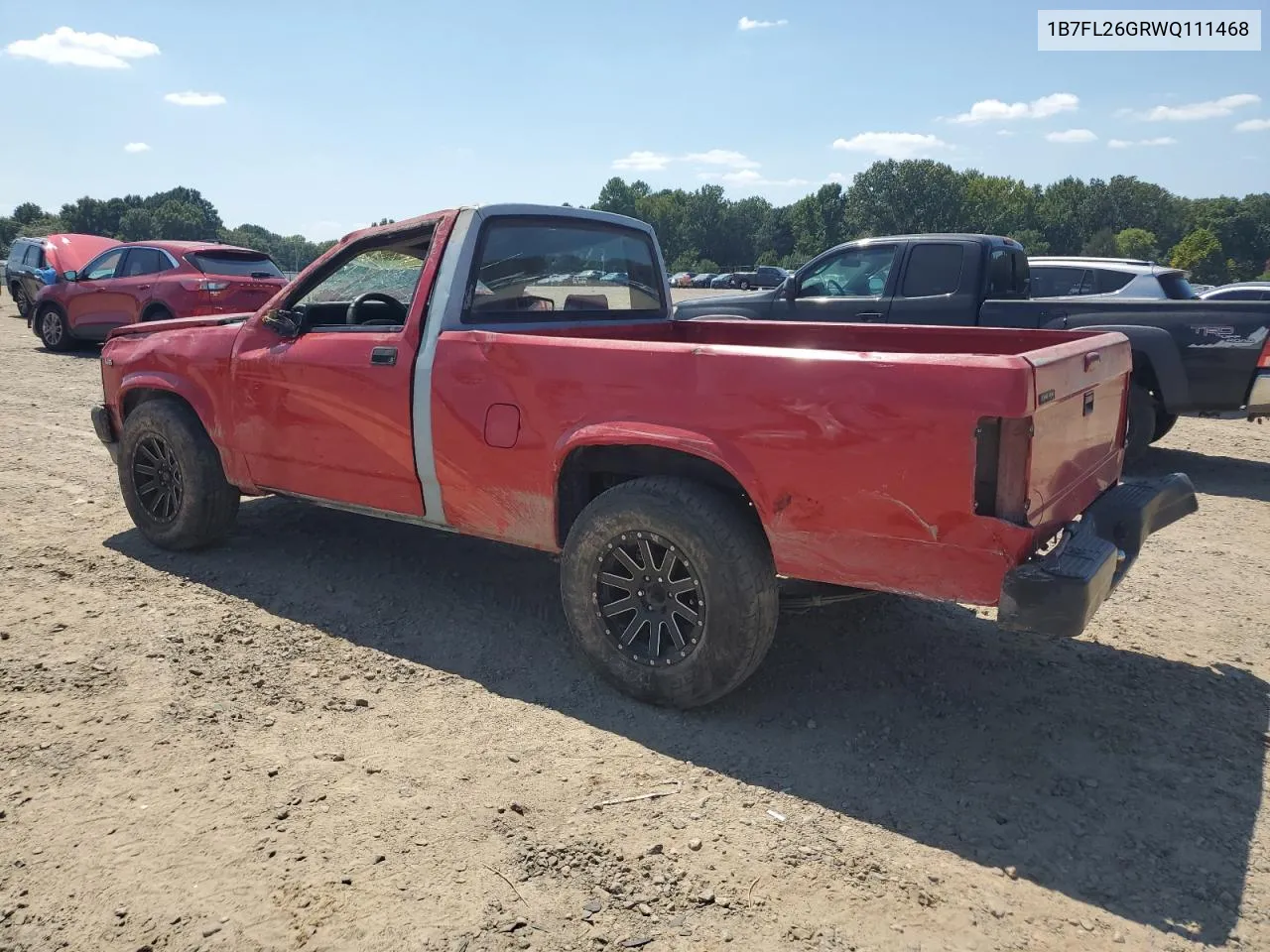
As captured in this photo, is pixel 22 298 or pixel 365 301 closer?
pixel 365 301

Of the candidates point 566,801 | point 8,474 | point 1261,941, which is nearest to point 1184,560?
point 1261,941

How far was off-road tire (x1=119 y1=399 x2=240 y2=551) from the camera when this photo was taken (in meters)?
4.91

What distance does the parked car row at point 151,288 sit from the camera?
1173 cm

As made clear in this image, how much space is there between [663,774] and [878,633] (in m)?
1.53

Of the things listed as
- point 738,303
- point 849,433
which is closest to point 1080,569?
point 849,433

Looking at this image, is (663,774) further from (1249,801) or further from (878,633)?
(1249,801)

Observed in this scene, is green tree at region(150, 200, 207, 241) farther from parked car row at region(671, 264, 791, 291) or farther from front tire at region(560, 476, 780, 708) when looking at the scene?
front tire at region(560, 476, 780, 708)

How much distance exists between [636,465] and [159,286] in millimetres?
10670

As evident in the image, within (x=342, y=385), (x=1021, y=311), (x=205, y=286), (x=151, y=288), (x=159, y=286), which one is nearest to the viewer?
(x=342, y=385)

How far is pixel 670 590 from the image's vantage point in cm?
339

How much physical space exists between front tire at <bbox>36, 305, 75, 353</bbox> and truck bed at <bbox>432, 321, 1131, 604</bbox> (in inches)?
500

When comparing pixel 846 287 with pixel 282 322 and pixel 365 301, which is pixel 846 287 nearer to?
pixel 365 301

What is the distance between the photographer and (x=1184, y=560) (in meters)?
5.31

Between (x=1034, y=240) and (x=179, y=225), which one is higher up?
(x=179, y=225)
